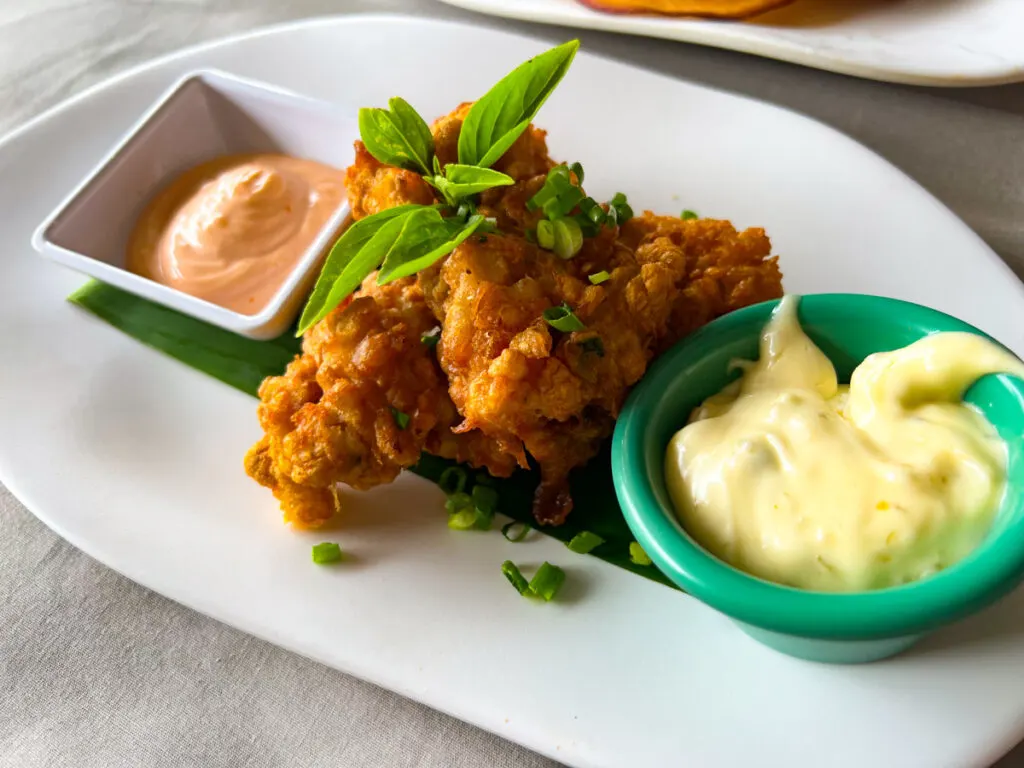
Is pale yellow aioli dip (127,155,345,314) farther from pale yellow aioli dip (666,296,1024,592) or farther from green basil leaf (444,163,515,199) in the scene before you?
pale yellow aioli dip (666,296,1024,592)

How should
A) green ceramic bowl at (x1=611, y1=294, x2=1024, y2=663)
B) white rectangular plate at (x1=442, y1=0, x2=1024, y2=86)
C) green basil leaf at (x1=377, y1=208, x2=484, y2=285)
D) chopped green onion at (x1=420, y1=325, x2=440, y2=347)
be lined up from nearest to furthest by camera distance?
green ceramic bowl at (x1=611, y1=294, x2=1024, y2=663) < green basil leaf at (x1=377, y1=208, x2=484, y2=285) < chopped green onion at (x1=420, y1=325, x2=440, y2=347) < white rectangular plate at (x1=442, y1=0, x2=1024, y2=86)

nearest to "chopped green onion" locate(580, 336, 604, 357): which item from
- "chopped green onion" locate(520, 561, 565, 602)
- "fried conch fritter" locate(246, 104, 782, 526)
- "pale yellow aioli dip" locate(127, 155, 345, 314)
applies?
"fried conch fritter" locate(246, 104, 782, 526)

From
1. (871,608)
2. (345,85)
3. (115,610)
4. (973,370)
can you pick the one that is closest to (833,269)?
(973,370)

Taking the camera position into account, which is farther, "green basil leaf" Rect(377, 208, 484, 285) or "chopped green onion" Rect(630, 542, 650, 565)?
"chopped green onion" Rect(630, 542, 650, 565)

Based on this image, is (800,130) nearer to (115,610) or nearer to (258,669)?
(258,669)

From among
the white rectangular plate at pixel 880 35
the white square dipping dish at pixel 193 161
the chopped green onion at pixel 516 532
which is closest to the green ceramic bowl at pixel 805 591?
the chopped green onion at pixel 516 532

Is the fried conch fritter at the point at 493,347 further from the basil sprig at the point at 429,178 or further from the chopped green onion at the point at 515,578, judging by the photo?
the chopped green onion at the point at 515,578

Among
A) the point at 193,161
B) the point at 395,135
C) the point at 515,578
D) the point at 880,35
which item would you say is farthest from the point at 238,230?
the point at 880,35

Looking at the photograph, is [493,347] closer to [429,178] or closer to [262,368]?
[429,178]
